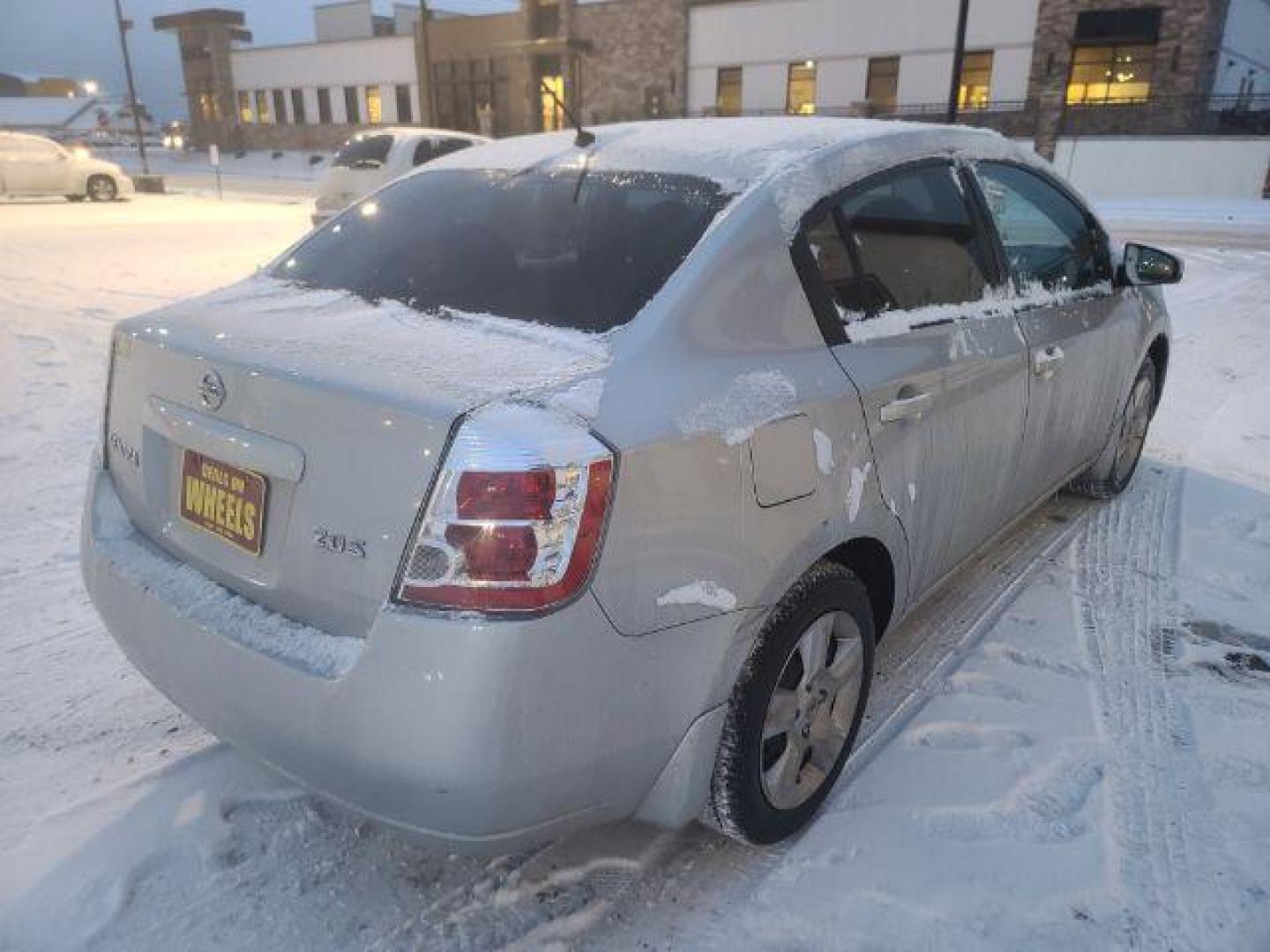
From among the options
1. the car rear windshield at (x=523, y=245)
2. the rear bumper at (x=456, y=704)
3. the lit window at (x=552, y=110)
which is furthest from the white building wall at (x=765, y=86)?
the rear bumper at (x=456, y=704)

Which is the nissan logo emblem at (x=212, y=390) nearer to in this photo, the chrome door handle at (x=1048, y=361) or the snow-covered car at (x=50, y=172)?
the chrome door handle at (x=1048, y=361)

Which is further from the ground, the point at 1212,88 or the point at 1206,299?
the point at 1212,88

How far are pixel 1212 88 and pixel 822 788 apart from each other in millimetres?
33598

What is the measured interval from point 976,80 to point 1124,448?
30828 mm

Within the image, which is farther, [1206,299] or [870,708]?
[1206,299]

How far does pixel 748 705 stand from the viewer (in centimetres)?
212

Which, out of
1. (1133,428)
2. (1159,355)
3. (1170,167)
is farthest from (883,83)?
(1133,428)

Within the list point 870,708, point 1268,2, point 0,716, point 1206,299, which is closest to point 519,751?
point 870,708

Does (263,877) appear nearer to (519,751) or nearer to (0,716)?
(519,751)

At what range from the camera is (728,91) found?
117 ft

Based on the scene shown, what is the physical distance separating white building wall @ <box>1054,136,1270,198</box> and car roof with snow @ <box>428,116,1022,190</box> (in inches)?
1078

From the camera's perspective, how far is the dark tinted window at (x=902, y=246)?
245 centimetres

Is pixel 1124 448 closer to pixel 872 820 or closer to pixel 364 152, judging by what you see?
pixel 872 820

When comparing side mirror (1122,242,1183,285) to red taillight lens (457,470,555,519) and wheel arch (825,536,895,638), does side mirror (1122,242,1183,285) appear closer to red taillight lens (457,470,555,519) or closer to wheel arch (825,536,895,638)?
wheel arch (825,536,895,638)
